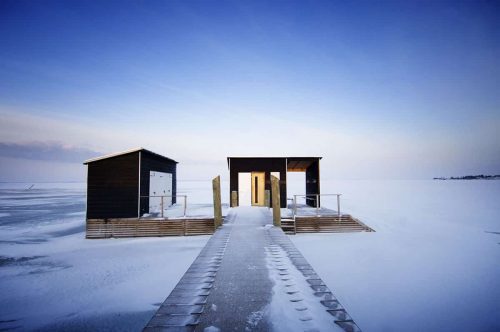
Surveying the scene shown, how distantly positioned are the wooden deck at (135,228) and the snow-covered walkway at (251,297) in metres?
5.27

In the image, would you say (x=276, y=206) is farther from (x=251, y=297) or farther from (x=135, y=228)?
(x=135, y=228)

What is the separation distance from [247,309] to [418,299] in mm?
4786

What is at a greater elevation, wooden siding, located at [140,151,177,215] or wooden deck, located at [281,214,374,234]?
wooden siding, located at [140,151,177,215]

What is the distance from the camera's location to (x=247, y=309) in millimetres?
3979

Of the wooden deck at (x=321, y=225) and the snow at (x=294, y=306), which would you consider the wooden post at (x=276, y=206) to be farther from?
the snow at (x=294, y=306)

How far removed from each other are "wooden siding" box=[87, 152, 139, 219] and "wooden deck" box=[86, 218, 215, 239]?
2.78 feet

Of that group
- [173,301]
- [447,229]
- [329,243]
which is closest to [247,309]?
[173,301]

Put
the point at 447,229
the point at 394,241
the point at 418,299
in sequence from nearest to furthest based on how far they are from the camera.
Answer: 1. the point at 418,299
2. the point at 394,241
3. the point at 447,229

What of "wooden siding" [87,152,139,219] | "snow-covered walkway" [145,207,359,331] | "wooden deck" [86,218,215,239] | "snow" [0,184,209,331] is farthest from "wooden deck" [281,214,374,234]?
"wooden siding" [87,152,139,219]

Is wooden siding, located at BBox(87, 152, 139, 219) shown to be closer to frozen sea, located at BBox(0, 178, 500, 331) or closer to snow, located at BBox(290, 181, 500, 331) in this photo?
frozen sea, located at BBox(0, 178, 500, 331)

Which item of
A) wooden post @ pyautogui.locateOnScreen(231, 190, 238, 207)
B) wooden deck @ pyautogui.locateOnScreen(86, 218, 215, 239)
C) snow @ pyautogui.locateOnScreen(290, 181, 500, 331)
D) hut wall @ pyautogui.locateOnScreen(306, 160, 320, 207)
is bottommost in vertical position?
snow @ pyautogui.locateOnScreen(290, 181, 500, 331)

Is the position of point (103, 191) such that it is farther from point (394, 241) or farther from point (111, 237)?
point (394, 241)

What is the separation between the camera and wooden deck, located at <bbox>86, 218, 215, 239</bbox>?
11.9m

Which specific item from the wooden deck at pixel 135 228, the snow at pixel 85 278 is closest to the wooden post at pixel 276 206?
the snow at pixel 85 278
